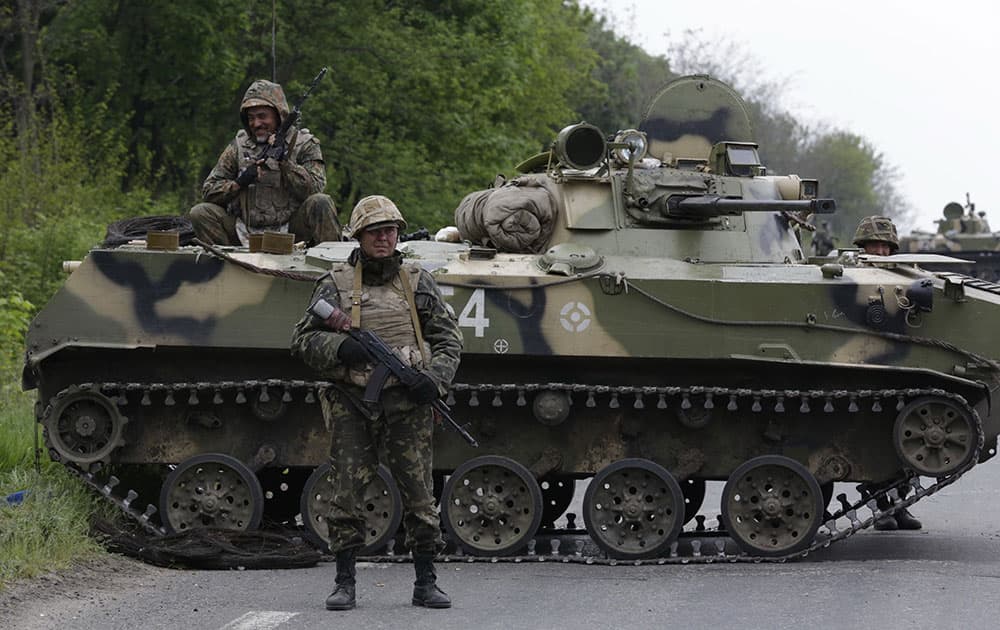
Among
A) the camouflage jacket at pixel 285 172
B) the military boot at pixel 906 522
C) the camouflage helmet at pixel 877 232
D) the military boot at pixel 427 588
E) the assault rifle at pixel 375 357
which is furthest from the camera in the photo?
the camouflage helmet at pixel 877 232

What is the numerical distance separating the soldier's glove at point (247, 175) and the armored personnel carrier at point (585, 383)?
2.94 feet

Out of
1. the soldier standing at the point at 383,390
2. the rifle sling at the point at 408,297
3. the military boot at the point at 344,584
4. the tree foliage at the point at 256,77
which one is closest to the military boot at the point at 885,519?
the soldier standing at the point at 383,390

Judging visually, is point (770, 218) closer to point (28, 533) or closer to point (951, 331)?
point (951, 331)

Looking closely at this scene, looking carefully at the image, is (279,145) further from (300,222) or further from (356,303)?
(356,303)

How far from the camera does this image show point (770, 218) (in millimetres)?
13969

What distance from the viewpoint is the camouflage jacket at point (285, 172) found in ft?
44.4

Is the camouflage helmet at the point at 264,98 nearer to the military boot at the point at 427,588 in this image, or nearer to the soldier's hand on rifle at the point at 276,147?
the soldier's hand on rifle at the point at 276,147

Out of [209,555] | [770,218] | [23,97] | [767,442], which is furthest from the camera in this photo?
[23,97]

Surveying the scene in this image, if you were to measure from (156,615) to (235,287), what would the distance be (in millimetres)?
3217

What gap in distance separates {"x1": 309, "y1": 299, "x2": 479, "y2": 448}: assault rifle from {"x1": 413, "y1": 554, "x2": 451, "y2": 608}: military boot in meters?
A: 0.92

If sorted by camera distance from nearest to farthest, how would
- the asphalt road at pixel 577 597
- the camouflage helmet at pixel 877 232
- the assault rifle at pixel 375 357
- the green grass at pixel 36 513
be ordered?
the asphalt road at pixel 577 597 < the assault rifle at pixel 375 357 < the green grass at pixel 36 513 < the camouflage helmet at pixel 877 232

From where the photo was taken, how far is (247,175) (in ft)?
44.0

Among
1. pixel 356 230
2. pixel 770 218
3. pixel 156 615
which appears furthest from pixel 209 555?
pixel 770 218

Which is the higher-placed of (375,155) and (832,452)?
(375,155)
